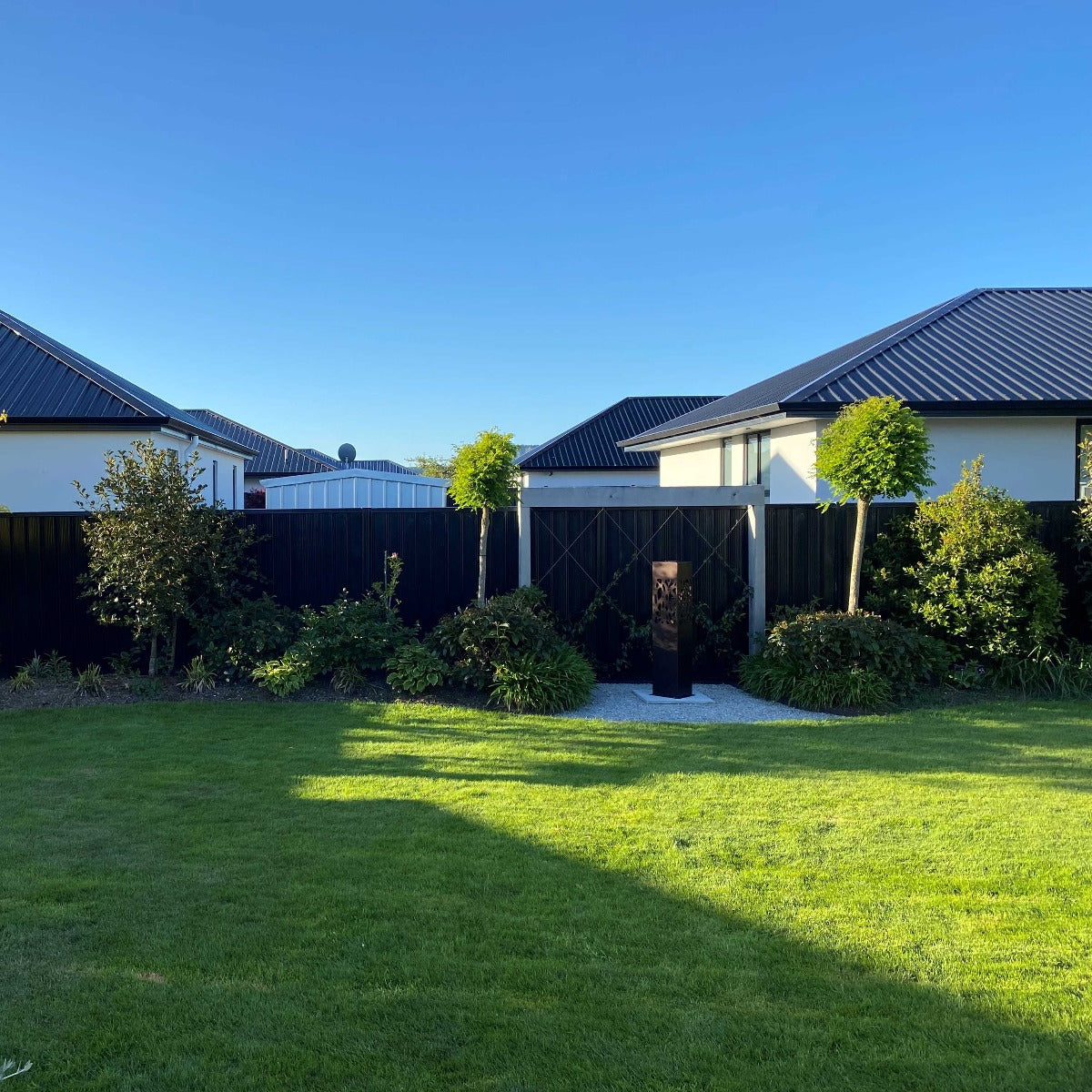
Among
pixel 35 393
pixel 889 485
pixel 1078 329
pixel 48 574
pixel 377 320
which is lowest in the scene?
pixel 48 574

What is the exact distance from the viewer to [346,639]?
8266 millimetres

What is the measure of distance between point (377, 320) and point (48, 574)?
47.3 feet

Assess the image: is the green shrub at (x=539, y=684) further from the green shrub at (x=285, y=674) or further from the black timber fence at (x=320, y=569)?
the green shrub at (x=285, y=674)

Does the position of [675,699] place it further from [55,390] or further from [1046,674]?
[55,390]

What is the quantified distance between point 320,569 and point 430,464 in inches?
1953

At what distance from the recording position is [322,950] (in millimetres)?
3027

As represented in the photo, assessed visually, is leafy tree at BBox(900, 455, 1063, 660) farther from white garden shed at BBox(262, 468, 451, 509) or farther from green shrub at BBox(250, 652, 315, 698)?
white garden shed at BBox(262, 468, 451, 509)

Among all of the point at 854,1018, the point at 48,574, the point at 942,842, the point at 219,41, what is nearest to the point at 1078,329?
the point at 942,842

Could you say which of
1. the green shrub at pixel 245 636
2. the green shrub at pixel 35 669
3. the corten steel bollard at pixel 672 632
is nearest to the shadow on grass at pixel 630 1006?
the corten steel bollard at pixel 672 632

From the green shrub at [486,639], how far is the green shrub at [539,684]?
0.09 metres

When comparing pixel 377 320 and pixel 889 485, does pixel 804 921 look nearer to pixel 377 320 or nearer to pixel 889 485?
pixel 889 485

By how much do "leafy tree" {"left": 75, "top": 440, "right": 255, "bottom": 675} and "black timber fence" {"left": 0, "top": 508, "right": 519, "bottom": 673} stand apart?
15.2 inches

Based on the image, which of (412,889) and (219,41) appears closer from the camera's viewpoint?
(412,889)

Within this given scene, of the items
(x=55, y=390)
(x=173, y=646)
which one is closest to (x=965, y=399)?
(x=173, y=646)
